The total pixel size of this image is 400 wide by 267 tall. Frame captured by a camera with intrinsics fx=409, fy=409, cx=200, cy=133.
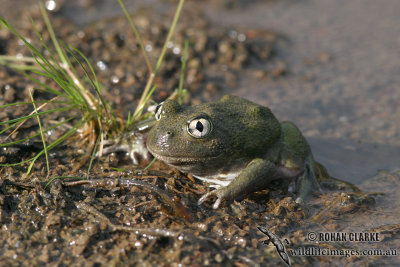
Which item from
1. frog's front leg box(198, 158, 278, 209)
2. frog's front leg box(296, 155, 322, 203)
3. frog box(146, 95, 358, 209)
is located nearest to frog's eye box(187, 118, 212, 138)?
frog box(146, 95, 358, 209)

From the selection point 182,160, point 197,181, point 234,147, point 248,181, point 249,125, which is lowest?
point 197,181

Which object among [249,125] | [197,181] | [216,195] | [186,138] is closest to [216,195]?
[216,195]

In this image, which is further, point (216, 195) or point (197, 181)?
point (197, 181)

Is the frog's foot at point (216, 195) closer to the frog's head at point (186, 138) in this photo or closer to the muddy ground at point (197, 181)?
the muddy ground at point (197, 181)

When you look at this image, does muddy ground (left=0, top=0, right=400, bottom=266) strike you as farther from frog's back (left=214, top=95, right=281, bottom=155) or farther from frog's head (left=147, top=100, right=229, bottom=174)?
frog's back (left=214, top=95, right=281, bottom=155)

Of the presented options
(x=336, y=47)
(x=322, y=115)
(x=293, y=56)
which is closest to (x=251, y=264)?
(x=322, y=115)

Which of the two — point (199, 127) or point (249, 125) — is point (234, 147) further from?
point (199, 127)

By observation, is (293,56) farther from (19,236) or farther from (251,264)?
(19,236)

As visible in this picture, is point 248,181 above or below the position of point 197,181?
above
